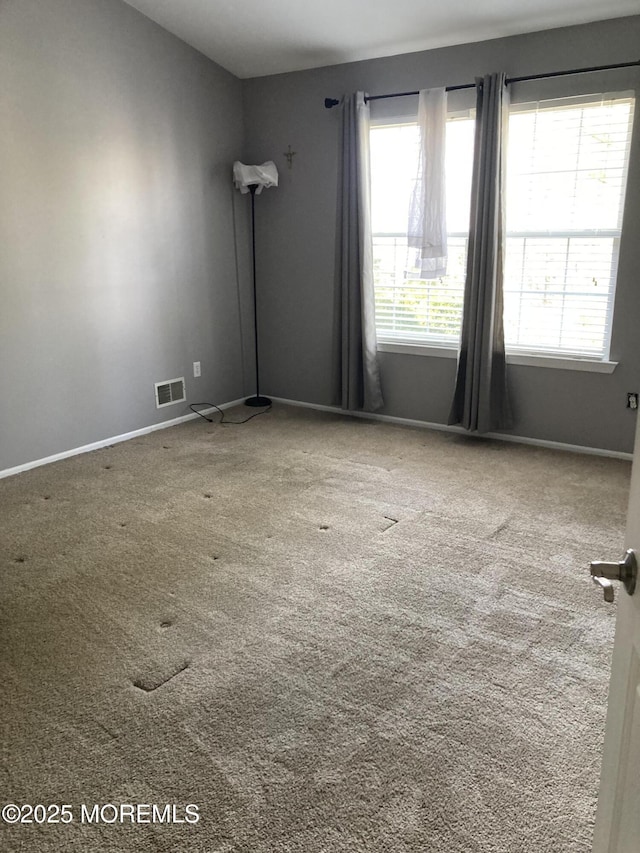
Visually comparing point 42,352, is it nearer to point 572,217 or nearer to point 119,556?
point 119,556

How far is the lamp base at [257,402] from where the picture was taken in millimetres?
5191

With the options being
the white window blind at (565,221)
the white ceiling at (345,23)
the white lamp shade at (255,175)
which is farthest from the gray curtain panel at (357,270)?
the white window blind at (565,221)

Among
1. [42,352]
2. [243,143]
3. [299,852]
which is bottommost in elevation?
[299,852]

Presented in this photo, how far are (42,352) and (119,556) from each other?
5.27ft

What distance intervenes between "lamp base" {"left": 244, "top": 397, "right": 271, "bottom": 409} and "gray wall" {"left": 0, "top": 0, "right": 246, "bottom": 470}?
0.39m

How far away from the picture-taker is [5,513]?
10.4 ft

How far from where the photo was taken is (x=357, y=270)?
451 centimetres

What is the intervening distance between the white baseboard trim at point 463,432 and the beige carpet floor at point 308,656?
0.37 meters

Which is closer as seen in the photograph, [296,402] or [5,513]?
[5,513]

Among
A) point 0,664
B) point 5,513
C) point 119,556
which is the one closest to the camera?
point 0,664

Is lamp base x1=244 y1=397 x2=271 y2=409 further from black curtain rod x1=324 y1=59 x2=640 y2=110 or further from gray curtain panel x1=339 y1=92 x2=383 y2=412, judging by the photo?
black curtain rod x1=324 y1=59 x2=640 y2=110

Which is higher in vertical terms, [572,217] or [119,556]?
Result: [572,217]

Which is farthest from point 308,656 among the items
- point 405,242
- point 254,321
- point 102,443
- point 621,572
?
point 254,321

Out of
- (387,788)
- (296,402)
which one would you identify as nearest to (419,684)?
(387,788)
